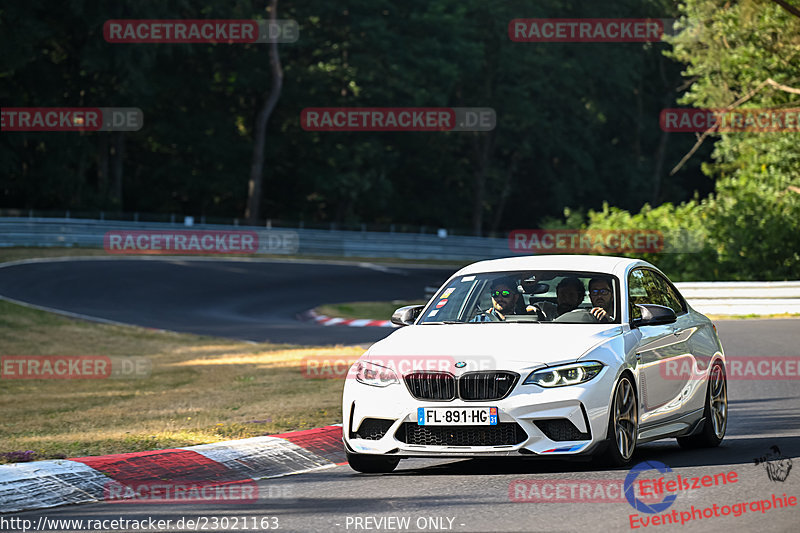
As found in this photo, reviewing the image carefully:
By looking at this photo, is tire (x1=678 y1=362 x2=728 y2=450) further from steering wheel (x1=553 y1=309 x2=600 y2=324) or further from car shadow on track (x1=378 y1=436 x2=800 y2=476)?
steering wheel (x1=553 y1=309 x2=600 y2=324)

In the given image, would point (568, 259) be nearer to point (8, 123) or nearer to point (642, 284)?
point (642, 284)

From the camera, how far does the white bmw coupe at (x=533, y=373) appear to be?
7.77m

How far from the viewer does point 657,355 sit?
8992mm

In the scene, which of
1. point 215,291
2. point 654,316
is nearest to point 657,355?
point 654,316

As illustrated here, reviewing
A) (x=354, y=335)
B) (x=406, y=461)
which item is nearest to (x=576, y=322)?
(x=406, y=461)

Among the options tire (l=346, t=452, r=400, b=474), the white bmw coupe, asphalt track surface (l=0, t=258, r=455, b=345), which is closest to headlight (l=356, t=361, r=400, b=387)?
the white bmw coupe

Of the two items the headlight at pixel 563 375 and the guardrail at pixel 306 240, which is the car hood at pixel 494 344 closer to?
the headlight at pixel 563 375

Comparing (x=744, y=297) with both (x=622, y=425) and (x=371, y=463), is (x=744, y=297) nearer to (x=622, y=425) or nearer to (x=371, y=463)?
(x=622, y=425)

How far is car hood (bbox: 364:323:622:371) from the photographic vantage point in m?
7.87

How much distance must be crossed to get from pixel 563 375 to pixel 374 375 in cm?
127

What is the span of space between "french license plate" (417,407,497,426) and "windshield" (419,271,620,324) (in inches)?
49.8

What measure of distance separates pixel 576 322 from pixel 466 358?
1242mm

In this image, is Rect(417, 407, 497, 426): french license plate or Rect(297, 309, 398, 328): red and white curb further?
Rect(297, 309, 398, 328): red and white curb

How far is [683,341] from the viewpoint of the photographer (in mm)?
9484
